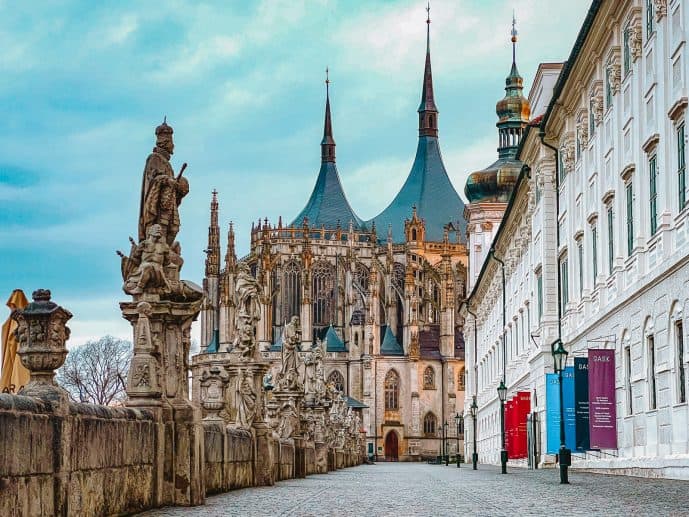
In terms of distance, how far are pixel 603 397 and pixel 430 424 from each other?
103423 millimetres

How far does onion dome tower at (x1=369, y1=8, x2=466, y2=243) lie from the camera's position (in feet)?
501

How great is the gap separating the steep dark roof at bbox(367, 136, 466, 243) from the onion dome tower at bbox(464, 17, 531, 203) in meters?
48.2

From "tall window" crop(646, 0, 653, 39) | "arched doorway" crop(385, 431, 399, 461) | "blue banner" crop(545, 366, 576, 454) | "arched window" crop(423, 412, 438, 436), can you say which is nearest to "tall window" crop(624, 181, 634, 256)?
"blue banner" crop(545, 366, 576, 454)

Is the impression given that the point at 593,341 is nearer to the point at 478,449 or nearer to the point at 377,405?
the point at 478,449

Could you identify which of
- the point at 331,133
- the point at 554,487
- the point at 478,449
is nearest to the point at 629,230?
the point at 554,487

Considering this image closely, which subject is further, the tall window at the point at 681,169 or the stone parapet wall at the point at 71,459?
the tall window at the point at 681,169

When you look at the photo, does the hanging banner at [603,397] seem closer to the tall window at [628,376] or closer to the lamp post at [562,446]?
the tall window at [628,376]

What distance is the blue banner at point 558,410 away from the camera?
30812 mm

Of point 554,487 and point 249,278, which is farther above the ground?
point 249,278

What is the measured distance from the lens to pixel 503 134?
335 ft

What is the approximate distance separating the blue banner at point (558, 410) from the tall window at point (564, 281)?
5.18 m

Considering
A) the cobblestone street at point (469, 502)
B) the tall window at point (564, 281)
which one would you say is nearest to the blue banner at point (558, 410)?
the tall window at point (564, 281)

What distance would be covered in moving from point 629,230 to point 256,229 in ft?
376

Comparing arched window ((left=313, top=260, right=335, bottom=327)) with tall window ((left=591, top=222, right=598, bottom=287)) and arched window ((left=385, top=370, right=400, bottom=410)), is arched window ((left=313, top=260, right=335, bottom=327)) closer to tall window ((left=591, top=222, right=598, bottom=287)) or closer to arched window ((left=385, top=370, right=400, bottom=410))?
arched window ((left=385, top=370, right=400, bottom=410))
